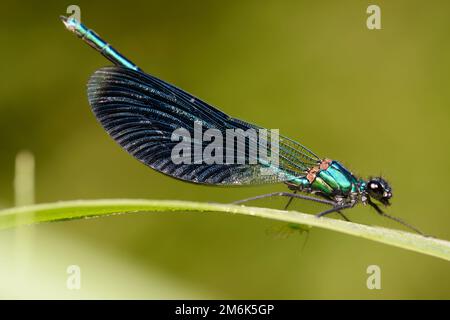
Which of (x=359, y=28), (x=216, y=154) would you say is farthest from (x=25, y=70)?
(x=359, y=28)

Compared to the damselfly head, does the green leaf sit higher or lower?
lower

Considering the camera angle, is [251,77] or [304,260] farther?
[251,77]

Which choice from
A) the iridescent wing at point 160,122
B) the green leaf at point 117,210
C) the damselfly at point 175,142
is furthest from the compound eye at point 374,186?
the green leaf at point 117,210

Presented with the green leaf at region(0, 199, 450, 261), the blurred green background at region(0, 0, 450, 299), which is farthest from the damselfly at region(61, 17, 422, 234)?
the blurred green background at region(0, 0, 450, 299)

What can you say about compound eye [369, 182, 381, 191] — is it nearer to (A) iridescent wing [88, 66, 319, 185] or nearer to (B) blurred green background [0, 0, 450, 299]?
(A) iridescent wing [88, 66, 319, 185]

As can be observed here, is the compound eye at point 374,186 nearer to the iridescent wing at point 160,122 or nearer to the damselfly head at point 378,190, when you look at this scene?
the damselfly head at point 378,190

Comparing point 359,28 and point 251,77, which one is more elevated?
point 359,28

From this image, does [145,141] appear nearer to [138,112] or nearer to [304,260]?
[138,112]
